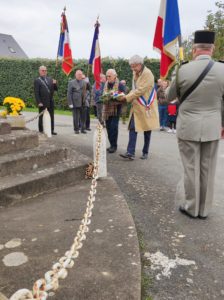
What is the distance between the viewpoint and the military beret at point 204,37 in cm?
383

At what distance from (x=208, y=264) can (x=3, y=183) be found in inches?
95.8

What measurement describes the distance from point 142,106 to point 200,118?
3001 millimetres

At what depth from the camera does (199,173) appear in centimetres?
404

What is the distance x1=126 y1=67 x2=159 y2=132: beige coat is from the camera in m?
6.75

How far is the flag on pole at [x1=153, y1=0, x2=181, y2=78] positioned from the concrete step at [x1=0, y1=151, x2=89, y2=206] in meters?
1.87

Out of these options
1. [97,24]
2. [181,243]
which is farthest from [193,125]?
[97,24]

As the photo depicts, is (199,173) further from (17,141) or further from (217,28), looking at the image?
(217,28)

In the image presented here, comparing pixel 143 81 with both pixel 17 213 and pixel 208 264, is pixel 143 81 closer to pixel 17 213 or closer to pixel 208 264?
pixel 17 213

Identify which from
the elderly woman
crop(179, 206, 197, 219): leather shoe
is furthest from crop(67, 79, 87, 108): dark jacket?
crop(179, 206, 197, 219): leather shoe

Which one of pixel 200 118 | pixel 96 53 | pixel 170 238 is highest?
pixel 96 53

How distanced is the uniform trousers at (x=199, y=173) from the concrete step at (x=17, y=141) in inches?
95.1

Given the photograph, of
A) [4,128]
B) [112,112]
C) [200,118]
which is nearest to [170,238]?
[200,118]

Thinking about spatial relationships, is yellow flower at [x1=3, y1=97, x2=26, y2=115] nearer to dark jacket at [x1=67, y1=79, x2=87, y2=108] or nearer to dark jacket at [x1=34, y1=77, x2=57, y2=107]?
dark jacket at [x1=34, y1=77, x2=57, y2=107]

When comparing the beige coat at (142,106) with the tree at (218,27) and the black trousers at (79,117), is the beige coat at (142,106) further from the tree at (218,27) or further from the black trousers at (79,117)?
the tree at (218,27)
